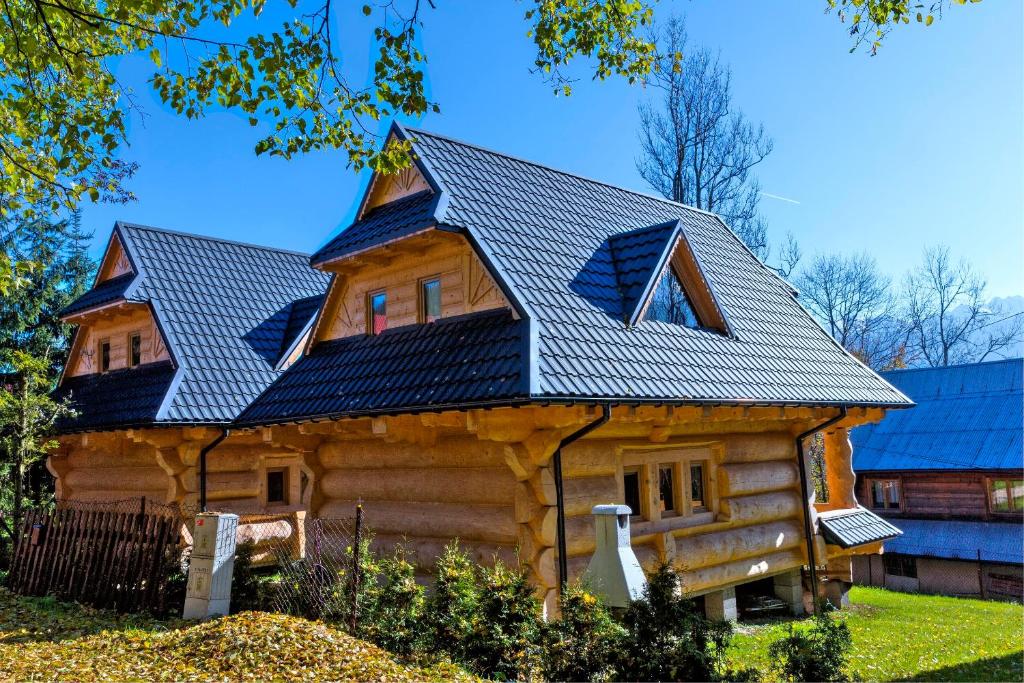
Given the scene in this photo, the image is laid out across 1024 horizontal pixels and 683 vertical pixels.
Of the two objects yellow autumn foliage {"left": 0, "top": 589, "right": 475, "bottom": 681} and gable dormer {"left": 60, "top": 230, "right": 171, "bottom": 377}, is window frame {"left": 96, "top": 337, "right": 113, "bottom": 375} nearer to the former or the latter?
gable dormer {"left": 60, "top": 230, "right": 171, "bottom": 377}

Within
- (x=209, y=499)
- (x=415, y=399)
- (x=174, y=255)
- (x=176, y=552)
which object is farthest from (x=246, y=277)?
(x=415, y=399)

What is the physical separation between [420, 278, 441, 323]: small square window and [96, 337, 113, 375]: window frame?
961 centimetres

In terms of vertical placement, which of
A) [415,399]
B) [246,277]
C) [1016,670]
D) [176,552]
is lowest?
[1016,670]

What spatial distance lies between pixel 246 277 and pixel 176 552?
918 centimetres

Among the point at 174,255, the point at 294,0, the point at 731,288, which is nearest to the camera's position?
the point at 294,0

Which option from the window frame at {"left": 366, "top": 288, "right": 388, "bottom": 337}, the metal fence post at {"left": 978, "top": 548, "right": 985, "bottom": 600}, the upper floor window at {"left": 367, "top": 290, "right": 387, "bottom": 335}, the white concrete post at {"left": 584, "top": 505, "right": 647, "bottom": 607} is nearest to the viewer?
the white concrete post at {"left": 584, "top": 505, "right": 647, "bottom": 607}

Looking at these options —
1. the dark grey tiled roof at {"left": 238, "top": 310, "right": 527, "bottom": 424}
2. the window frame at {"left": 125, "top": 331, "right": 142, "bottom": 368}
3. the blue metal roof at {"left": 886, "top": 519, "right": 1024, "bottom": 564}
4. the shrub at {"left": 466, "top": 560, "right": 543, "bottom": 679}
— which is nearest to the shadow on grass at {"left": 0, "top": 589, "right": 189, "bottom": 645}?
the dark grey tiled roof at {"left": 238, "top": 310, "right": 527, "bottom": 424}

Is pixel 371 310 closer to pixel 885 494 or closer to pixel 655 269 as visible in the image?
pixel 655 269

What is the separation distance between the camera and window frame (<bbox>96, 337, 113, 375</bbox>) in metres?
17.2

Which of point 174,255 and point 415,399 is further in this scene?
point 174,255

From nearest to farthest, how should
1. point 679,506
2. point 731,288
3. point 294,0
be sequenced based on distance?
point 294,0
point 679,506
point 731,288

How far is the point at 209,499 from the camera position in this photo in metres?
15.0

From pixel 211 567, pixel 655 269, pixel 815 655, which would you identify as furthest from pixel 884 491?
pixel 211 567

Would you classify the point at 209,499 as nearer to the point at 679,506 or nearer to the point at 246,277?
the point at 246,277
